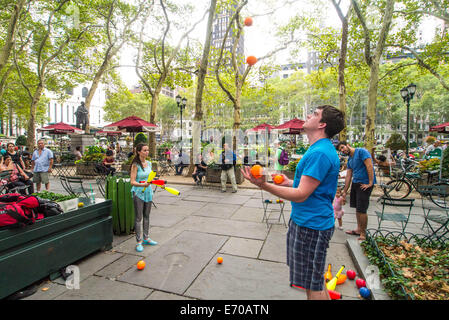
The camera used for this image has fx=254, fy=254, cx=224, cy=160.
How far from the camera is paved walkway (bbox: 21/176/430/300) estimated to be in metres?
3.01

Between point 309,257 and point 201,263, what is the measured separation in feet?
6.89

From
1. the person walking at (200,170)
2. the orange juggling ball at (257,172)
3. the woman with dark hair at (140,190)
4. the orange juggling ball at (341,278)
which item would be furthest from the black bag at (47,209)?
the person walking at (200,170)

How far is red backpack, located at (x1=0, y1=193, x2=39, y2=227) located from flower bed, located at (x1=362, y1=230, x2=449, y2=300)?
4.09m

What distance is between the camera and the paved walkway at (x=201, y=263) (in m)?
3.01

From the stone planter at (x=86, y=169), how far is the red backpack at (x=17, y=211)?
1003 cm

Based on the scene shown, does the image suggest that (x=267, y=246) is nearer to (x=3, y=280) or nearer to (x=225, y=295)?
(x=225, y=295)

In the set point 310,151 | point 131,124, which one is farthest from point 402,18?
point 310,151

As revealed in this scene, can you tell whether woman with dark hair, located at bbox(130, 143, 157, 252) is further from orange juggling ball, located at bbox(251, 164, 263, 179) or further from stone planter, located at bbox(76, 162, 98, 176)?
stone planter, located at bbox(76, 162, 98, 176)

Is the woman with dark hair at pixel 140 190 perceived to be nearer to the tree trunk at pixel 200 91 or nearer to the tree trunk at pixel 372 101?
the tree trunk at pixel 200 91

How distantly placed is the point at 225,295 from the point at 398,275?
80.2 inches

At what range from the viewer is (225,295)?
296 centimetres

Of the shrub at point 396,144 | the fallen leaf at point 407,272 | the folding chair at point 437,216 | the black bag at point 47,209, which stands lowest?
the fallen leaf at point 407,272

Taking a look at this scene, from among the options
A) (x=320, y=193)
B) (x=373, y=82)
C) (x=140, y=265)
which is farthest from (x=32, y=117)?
(x=320, y=193)

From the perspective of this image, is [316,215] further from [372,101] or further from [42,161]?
[372,101]
